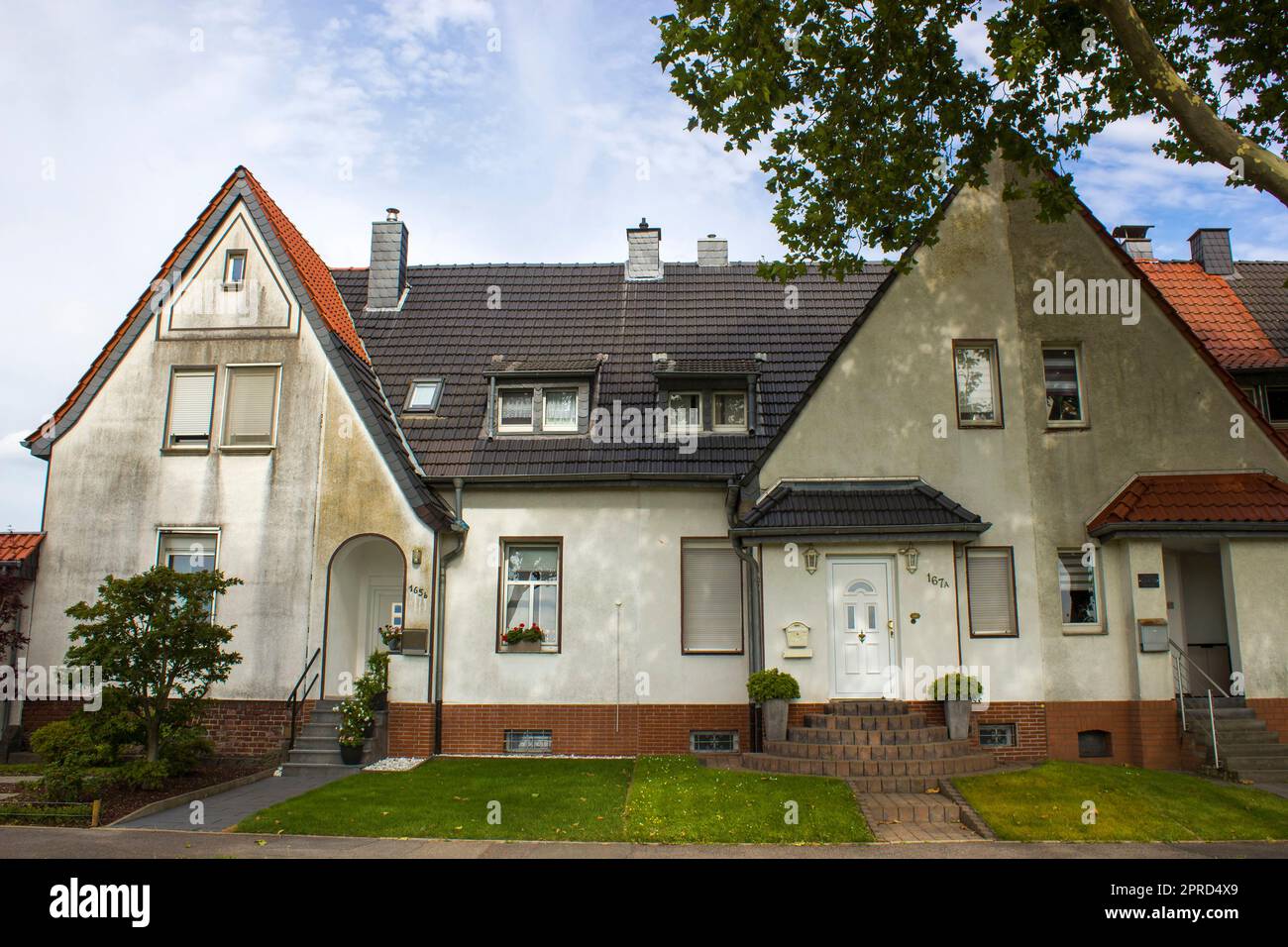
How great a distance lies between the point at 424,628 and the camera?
1590 cm

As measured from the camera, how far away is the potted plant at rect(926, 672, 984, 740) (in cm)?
1410

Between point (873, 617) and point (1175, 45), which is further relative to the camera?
→ point (873, 617)

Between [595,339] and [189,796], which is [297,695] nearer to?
[189,796]

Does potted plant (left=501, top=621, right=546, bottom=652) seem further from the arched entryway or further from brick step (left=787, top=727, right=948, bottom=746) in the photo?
brick step (left=787, top=727, right=948, bottom=746)

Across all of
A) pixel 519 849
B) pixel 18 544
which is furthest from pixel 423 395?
pixel 519 849

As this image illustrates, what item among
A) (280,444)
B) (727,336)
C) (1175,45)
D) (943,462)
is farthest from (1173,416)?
(280,444)

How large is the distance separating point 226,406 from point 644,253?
31.7 ft

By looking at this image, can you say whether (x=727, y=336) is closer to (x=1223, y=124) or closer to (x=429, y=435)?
(x=429, y=435)

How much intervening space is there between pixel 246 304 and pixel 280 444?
2807mm

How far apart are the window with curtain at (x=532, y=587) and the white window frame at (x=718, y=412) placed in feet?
12.3

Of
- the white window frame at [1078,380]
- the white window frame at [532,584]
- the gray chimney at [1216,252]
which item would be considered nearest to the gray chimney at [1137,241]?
the gray chimney at [1216,252]

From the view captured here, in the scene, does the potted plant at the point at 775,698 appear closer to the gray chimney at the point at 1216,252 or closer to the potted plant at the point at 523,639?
the potted plant at the point at 523,639
